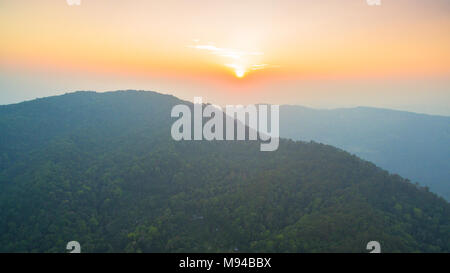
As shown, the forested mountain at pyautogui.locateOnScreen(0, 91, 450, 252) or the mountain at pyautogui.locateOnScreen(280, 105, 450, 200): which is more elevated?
the mountain at pyautogui.locateOnScreen(280, 105, 450, 200)

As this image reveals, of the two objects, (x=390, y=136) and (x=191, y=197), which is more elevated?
(x=390, y=136)

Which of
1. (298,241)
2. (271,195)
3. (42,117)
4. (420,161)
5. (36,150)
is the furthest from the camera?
(420,161)

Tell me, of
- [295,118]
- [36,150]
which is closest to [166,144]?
[36,150]

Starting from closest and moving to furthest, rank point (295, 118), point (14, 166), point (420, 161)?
point (14, 166) < point (420, 161) < point (295, 118)

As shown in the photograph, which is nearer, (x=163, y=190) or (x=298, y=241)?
(x=298, y=241)

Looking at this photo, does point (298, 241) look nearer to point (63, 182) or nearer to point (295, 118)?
point (63, 182)
